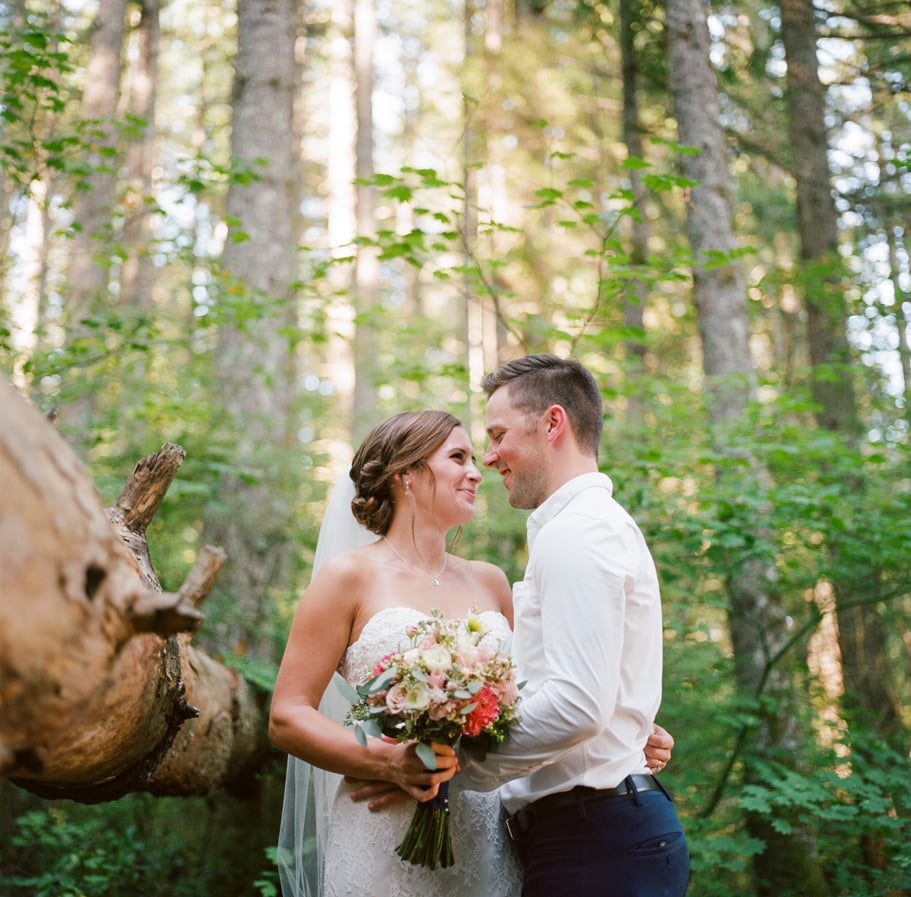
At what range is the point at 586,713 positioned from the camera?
2.32 m

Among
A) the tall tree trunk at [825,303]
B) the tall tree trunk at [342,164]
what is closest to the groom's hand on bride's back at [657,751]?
the tall tree trunk at [825,303]

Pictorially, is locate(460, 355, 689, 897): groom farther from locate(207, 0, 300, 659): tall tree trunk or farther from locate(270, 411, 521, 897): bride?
locate(207, 0, 300, 659): tall tree trunk

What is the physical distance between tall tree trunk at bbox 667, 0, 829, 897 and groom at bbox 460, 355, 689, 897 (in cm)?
264

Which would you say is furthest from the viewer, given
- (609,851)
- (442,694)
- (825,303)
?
(825,303)

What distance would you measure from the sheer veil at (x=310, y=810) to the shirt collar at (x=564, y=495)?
1.08 metres

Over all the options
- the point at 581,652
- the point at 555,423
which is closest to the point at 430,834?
the point at 581,652

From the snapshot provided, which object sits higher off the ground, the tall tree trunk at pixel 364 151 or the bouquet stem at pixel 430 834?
the tall tree trunk at pixel 364 151

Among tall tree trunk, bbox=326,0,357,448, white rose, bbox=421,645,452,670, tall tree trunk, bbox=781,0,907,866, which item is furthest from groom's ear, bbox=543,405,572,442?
tall tree trunk, bbox=326,0,357,448

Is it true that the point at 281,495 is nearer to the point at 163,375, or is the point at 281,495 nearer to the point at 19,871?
the point at 163,375

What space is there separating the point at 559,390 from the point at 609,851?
1.53m

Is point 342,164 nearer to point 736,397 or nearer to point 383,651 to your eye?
point 736,397

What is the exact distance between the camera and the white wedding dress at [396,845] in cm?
290

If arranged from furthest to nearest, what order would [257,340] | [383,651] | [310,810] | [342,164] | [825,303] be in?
[342,164] → [825,303] → [257,340] → [310,810] → [383,651]

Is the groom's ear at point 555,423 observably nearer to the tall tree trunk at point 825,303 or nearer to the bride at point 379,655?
the bride at point 379,655
